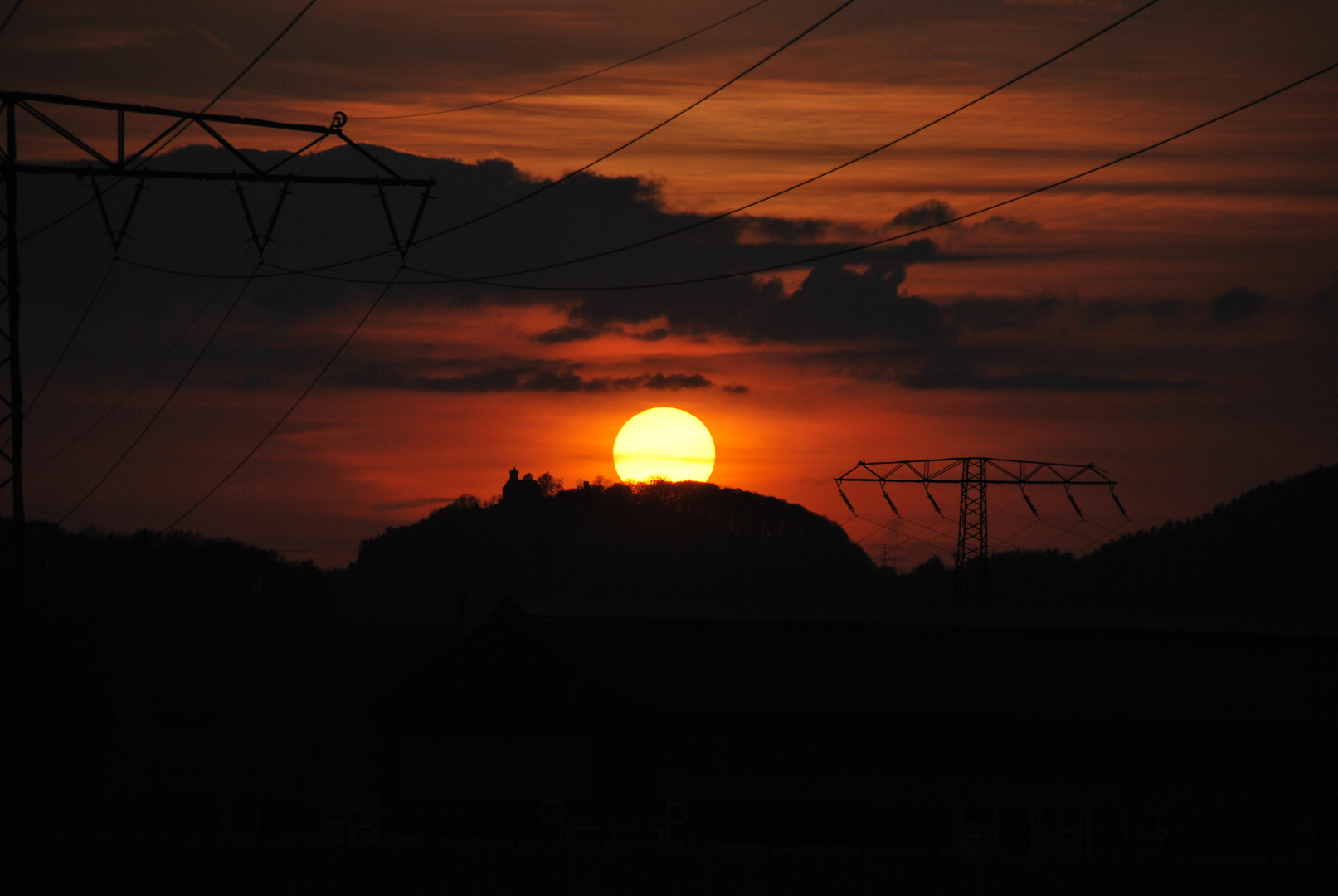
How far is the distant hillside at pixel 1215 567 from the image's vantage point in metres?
127

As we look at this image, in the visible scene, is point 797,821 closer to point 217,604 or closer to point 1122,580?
point 217,604

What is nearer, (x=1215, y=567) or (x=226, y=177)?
(x=226, y=177)

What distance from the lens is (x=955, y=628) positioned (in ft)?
157

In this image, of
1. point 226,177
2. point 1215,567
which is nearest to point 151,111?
point 226,177

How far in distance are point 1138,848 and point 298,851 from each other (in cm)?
2135

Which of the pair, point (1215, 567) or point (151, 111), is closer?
point (151, 111)

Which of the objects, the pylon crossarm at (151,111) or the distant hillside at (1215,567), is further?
the distant hillside at (1215,567)

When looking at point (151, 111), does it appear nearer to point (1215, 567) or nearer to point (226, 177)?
point (226, 177)

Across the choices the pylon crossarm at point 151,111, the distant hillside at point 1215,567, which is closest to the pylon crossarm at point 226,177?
the pylon crossarm at point 151,111

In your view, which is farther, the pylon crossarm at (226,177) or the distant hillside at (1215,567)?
the distant hillside at (1215,567)

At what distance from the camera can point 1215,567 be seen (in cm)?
13250

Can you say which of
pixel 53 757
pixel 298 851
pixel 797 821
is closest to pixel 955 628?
pixel 797 821

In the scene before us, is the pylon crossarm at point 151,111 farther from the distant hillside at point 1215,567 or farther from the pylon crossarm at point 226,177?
the distant hillside at point 1215,567

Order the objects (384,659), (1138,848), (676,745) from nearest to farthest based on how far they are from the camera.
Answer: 1. (1138,848)
2. (676,745)
3. (384,659)
